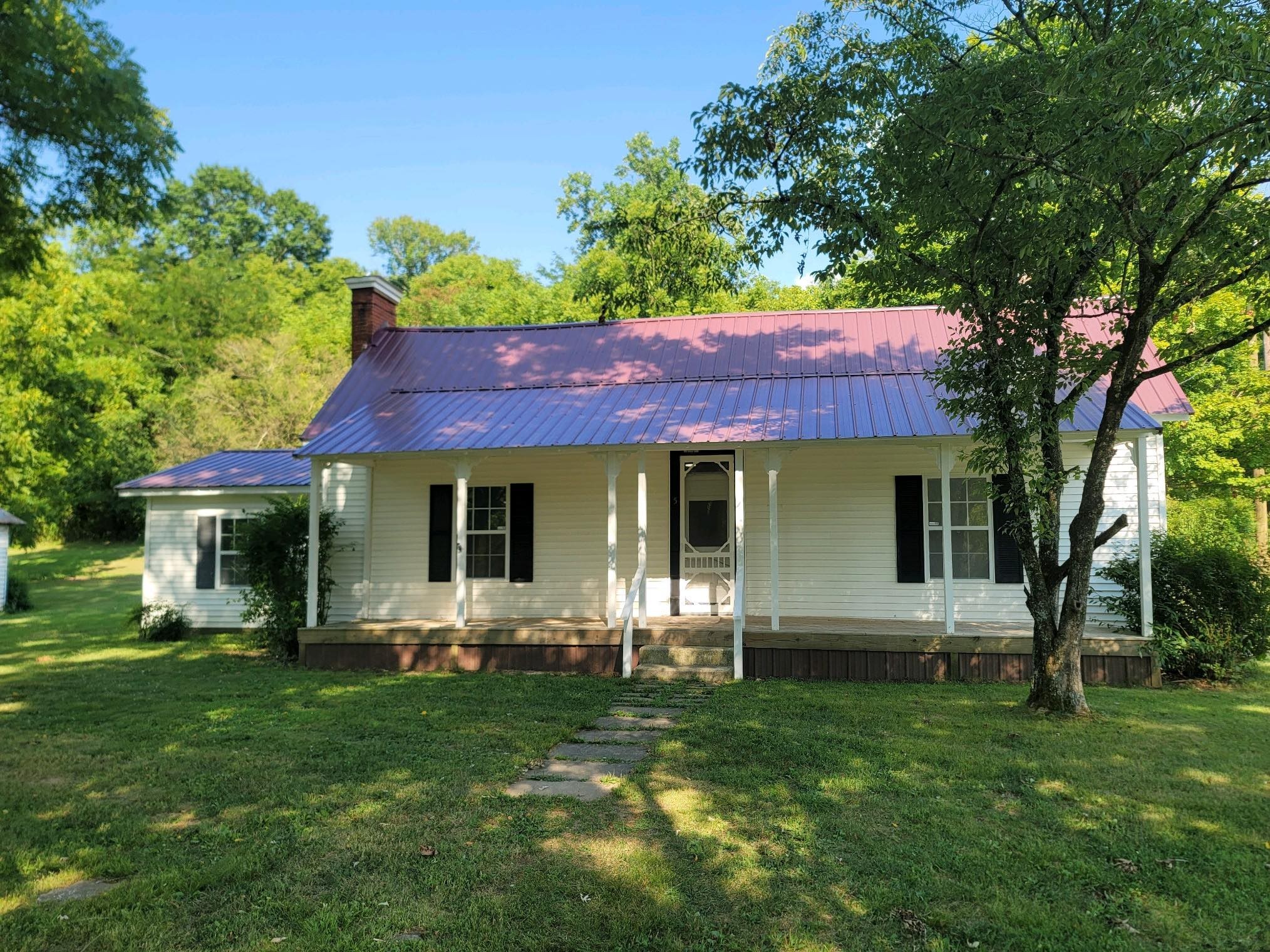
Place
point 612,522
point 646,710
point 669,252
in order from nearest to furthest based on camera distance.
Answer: point 646,710 → point 669,252 → point 612,522

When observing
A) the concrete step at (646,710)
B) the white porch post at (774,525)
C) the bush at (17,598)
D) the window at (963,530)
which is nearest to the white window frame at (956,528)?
the window at (963,530)

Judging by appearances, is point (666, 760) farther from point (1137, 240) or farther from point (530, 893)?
point (1137, 240)

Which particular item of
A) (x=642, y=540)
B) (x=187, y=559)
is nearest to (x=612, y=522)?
(x=642, y=540)

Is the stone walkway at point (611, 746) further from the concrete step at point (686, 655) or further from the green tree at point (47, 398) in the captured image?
the green tree at point (47, 398)

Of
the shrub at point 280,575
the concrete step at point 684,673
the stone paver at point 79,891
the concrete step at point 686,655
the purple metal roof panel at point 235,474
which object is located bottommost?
the stone paver at point 79,891

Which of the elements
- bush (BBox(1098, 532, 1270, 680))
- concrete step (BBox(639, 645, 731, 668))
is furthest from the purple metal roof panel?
bush (BBox(1098, 532, 1270, 680))

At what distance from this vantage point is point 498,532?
43.1ft

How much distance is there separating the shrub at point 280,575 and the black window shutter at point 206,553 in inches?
99.4

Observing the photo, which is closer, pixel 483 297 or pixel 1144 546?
pixel 1144 546

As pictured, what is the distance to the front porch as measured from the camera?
997 cm

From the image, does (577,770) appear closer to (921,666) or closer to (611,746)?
(611,746)

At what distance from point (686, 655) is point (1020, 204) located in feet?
20.1

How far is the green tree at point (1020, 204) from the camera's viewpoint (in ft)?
21.3

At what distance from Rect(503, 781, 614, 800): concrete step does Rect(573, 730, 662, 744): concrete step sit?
4.08 ft
